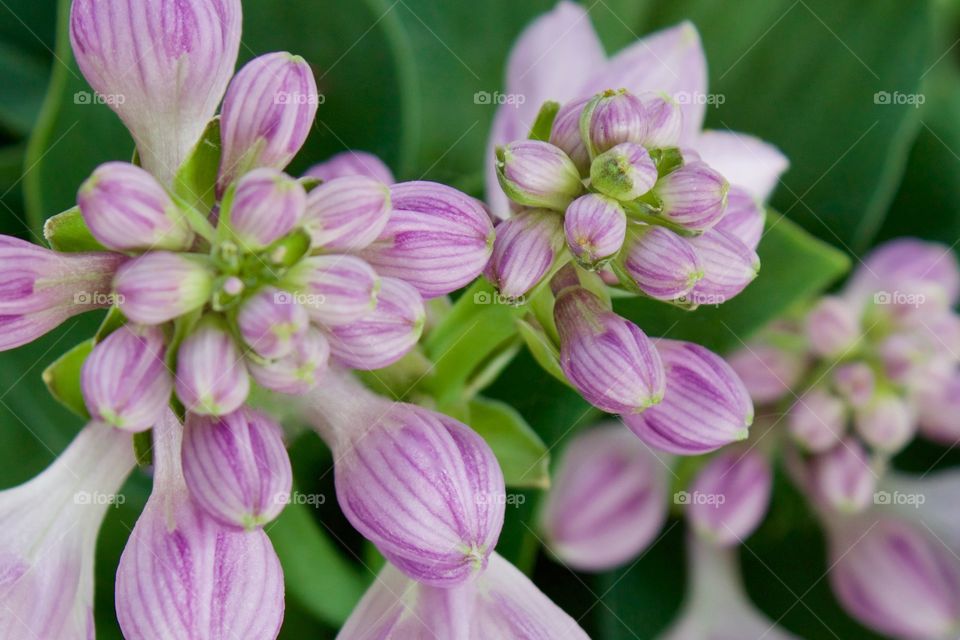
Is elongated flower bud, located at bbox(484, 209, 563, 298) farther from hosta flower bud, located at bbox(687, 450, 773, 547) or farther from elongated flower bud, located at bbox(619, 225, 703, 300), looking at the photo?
hosta flower bud, located at bbox(687, 450, 773, 547)

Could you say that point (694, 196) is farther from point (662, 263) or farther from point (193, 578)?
point (193, 578)

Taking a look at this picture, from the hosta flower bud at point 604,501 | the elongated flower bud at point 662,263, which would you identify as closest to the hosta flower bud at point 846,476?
the hosta flower bud at point 604,501

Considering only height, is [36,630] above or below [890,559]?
above

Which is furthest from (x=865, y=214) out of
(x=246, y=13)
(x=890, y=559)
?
(x=246, y=13)

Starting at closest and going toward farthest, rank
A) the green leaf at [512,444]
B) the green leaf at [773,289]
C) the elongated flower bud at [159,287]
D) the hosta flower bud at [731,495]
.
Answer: the elongated flower bud at [159,287]
the green leaf at [512,444]
the green leaf at [773,289]
the hosta flower bud at [731,495]

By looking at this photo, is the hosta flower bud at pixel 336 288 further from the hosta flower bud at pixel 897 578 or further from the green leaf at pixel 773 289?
the hosta flower bud at pixel 897 578

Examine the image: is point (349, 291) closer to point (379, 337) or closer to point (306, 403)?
point (379, 337)
